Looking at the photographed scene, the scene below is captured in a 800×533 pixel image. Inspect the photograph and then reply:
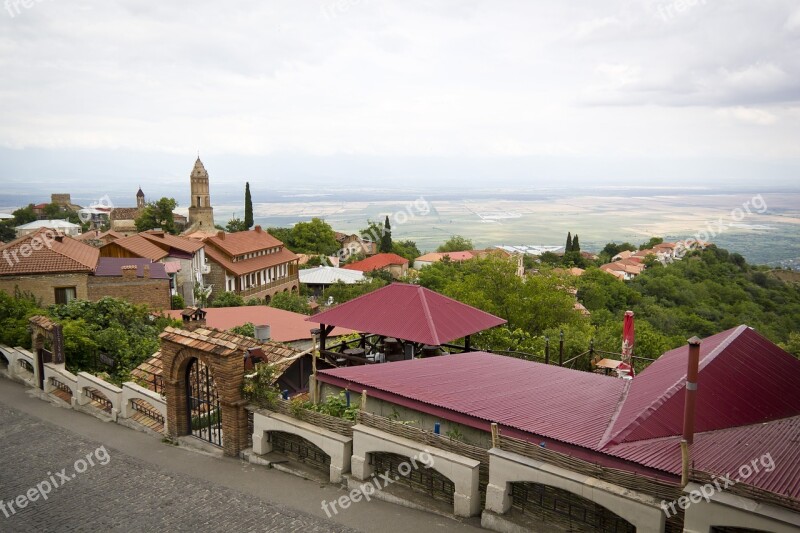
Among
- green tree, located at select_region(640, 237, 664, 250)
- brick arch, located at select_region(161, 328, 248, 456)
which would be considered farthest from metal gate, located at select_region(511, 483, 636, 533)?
green tree, located at select_region(640, 237, 664, 250)

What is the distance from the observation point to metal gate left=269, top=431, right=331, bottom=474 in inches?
370

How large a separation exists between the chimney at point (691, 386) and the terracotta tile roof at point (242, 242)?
51897mm

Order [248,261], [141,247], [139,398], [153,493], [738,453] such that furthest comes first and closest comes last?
[248,261] → [141,247] → [139,398] → [153,493] → [738,453]

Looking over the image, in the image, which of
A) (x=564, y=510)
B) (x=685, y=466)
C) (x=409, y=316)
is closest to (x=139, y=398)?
(x=409, y=316)

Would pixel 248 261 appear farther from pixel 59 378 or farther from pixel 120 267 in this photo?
pixel 59 378

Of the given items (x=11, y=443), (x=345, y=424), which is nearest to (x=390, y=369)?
(x=345, y=424)

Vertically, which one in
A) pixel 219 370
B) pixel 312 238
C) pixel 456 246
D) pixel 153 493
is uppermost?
pixel 219 370

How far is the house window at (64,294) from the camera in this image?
26.0 metres

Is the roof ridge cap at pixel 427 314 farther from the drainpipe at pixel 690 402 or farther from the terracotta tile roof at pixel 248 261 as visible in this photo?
the terracotta tile roof at pixel 248 261

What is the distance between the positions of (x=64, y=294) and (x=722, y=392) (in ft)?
89.3

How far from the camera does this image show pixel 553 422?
309 inches

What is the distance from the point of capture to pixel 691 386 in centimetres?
623

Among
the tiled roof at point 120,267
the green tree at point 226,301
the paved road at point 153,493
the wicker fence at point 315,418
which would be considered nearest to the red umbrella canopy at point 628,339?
the wicker fence at point 315,418

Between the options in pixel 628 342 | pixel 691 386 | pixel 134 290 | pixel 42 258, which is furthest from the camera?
pixel 134 290
